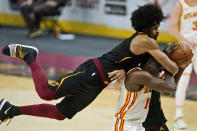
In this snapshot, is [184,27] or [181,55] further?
[184,27]

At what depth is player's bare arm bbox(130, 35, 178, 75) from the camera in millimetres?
3900

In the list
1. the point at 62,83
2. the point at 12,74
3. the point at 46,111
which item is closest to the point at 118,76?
the point at 62,83

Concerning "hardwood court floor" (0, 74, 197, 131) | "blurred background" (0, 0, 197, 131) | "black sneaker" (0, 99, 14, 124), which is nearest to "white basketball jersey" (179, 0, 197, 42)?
"hardwood court floor" (0, 74, 197, 131)

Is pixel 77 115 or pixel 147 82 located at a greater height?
pixel 147 82

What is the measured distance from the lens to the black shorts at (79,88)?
4.45 meters

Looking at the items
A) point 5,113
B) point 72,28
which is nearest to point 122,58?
Result: point 5,113

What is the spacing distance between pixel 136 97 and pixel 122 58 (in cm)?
47

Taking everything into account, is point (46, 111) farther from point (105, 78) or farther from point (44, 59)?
point (44, 59)

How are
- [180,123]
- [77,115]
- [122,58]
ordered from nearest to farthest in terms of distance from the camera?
1. [122,58]
2. [180,123]
3. [77,115]

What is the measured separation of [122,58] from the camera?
427 centimetres

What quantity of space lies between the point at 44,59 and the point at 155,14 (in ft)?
19.0

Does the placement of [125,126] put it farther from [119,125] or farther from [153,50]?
[153,50]

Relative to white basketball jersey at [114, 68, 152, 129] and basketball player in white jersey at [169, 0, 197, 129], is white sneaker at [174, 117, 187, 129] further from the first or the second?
white basketball jersey at [114, 68, 152, 129]

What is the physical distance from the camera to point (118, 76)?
13.6 feet
